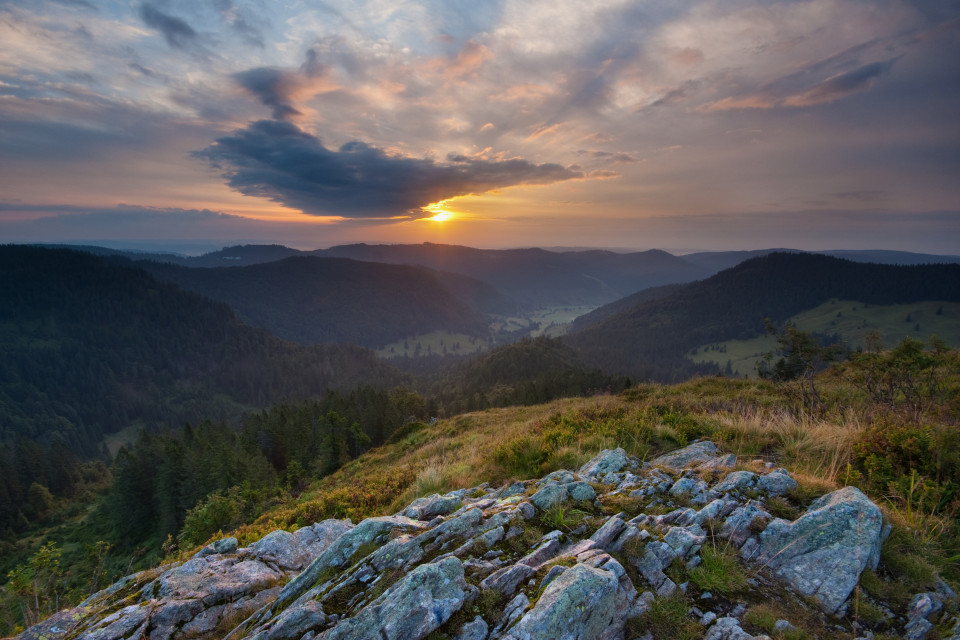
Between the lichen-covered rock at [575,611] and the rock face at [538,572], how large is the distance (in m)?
0.01

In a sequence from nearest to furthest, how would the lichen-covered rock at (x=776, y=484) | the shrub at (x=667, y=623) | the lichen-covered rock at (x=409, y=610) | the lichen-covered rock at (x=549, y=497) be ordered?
the shrub at (x=667, y=623)
the lichen-covered rock at (x=409, y=610)
the lichen-covered rock at (x=776, y=484)
the lichen-covered rock at (x=549, y=497)

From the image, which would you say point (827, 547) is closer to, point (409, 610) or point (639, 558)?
point (639, 558)

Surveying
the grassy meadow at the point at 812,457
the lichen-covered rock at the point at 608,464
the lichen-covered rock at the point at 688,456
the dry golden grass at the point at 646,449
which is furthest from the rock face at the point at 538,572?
the dry golden grass at the point at 646,449

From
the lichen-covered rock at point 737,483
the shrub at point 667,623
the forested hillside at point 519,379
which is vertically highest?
the lichen-covered rock at point 737,483

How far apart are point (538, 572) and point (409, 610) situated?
165 centimetres

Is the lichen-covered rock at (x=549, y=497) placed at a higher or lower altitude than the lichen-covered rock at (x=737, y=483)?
lower

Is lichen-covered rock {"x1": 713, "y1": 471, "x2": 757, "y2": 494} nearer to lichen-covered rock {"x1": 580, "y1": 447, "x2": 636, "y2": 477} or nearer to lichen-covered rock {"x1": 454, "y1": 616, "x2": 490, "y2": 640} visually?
lichen-covered rock {"x1": 580, "y1": 447, "x2": 636, "y2": 477}

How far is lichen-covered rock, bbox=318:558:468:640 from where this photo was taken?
4129 mm

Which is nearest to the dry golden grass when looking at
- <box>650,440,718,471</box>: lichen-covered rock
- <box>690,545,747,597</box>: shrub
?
<box>650,440,718,471</box>: lichen-covered rock

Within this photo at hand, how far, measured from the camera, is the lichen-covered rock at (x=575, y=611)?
385cm

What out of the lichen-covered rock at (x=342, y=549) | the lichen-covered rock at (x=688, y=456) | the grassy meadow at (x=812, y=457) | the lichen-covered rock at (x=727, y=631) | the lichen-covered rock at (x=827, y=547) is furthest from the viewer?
the lichen-covered rock at (x=688, y=456)

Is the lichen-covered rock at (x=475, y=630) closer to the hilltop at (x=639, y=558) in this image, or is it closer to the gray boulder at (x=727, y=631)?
the hilltop at (x=639, y=558)

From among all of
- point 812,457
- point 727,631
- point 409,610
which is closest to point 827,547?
point 727,631

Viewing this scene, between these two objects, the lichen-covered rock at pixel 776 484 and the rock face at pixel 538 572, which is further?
the lichen-covered rock at pixel 776 484
